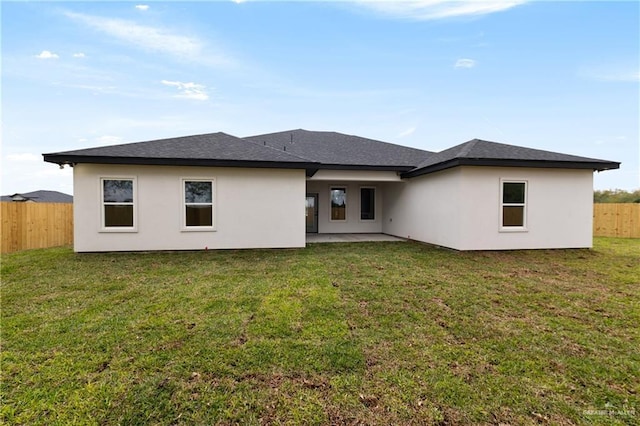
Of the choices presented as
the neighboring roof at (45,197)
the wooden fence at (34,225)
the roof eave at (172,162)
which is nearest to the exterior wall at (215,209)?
the roof eave at (172,162)

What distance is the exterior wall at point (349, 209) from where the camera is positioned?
14.4 m

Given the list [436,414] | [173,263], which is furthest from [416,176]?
[436,414]

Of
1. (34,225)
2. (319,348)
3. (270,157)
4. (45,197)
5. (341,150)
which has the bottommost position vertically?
(319,348)

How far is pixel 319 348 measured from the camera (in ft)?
10.3

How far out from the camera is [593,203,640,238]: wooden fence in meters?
13.8

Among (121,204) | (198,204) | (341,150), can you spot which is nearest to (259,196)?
(198,204)

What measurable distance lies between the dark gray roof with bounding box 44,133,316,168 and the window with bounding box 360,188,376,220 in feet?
20.3

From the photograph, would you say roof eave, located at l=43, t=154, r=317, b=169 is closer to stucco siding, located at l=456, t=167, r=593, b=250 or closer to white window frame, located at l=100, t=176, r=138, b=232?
white window frame, located at l=100, t=176, r=138, b=232

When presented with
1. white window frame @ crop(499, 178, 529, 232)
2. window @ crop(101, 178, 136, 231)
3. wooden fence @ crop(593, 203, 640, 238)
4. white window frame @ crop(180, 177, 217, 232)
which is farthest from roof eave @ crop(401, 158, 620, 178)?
window @ crop(101, 178, 136, 231)

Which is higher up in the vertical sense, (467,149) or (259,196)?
(467,149)

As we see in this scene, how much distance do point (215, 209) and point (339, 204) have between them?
686cm

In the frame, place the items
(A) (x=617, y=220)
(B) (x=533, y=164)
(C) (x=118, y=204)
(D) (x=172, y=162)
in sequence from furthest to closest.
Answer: (A) (x=617, y=220)
(B) (x=533, y=164)
(C) (x=118, y=204)
(D) (x=172, y=162)

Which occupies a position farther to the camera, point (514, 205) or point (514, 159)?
point (514, 205)

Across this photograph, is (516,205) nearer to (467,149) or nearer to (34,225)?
(467,149)
